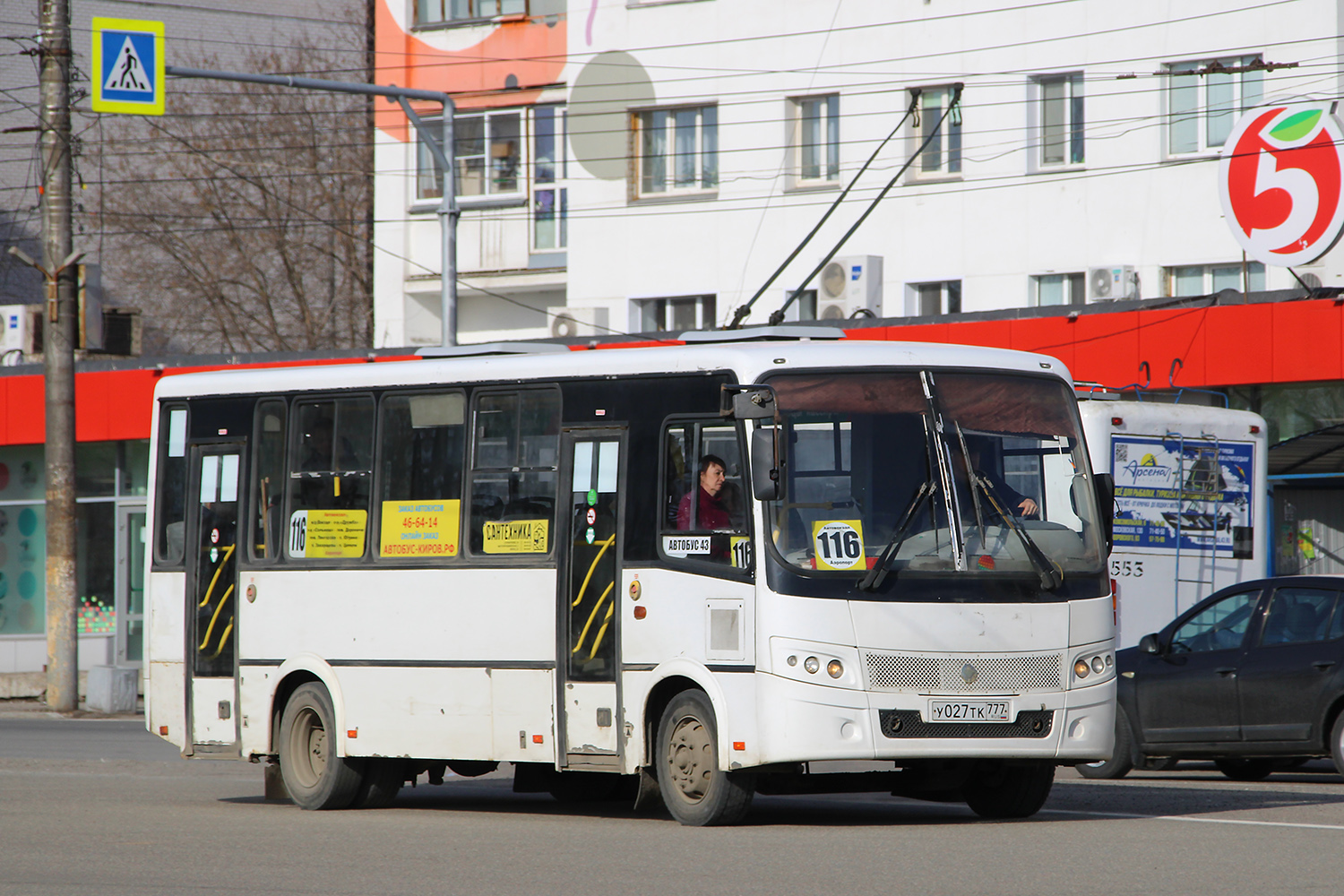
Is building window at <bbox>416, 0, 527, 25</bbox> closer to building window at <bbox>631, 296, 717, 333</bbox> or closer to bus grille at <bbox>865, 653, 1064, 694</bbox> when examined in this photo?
building window at <bbox>631, 296, 717, 333</bbox>

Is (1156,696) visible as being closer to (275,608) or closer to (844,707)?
(844,707)

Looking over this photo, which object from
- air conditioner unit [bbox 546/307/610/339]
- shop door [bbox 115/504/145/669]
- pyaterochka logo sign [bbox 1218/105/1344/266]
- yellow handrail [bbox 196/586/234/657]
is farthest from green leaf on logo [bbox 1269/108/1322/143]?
shop door [bbox 115/504/145/669]

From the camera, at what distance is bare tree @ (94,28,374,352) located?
48.9 meters

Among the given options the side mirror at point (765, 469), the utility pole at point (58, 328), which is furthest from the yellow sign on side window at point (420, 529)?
the utility pole at point (58, 328)

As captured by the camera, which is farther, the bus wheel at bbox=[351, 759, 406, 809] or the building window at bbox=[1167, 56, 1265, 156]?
the building window at bbox=[1167, 56, 1265, 156]

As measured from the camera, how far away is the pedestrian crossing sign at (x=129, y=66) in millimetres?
22156

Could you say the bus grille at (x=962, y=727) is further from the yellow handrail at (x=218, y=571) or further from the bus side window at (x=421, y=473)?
the yellow handrail at (x=218, y=571)

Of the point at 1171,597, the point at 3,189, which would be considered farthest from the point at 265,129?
the point at 1171,597

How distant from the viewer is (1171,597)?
18.1 meters

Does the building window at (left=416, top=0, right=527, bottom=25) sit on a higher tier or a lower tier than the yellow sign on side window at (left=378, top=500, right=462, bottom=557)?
higher

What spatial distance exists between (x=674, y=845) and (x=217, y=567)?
521 cm

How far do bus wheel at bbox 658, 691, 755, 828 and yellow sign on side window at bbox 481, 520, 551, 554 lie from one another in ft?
4.83

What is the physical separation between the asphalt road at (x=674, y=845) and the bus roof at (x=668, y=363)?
264 cm

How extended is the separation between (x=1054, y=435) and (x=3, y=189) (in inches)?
1510
